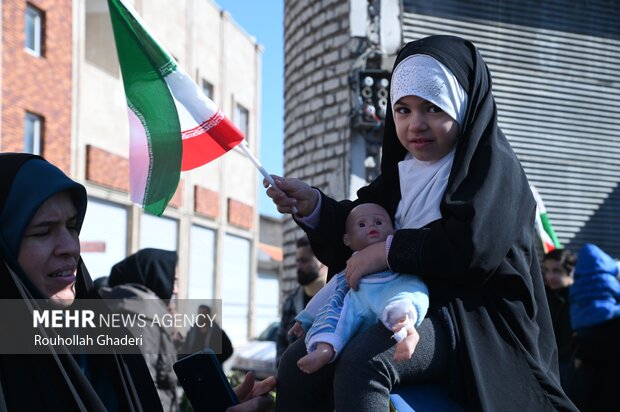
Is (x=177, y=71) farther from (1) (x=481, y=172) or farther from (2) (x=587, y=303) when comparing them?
(2) (x=587, y=303)

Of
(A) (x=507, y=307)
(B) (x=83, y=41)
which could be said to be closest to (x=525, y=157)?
(A) (x=507, y=307)

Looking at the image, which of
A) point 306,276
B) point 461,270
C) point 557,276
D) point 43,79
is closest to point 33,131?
point 43,79

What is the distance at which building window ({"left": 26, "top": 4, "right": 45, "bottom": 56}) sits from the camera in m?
19.0

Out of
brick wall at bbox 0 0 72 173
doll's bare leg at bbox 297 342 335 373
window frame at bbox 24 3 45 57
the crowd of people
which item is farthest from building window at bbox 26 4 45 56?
doll's bare leg at bbox 297 342 335 373

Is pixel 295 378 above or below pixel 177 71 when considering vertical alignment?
below

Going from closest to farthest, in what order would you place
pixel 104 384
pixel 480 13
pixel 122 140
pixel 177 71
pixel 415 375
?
pixel 415 375 → pixel 104 384 → pixel 177 71 → pixel 480 13 → pixel 122 140

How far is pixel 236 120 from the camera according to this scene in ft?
98.3

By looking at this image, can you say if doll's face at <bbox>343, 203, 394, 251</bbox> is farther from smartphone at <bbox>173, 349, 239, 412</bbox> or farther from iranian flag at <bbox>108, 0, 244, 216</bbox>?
iranian flag at <bbox>108, 0, 244, 216</bbox>

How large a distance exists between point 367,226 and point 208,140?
1186mm

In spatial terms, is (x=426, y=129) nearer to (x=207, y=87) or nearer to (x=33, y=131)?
(x=33, y=131)

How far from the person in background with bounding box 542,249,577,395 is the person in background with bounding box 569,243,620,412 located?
52 centimetres

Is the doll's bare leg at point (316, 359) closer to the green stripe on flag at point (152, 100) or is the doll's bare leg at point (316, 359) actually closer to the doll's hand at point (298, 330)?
the doll's hand at point (298, 330)

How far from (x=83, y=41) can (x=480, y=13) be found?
43.0 feet

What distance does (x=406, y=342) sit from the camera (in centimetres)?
217
